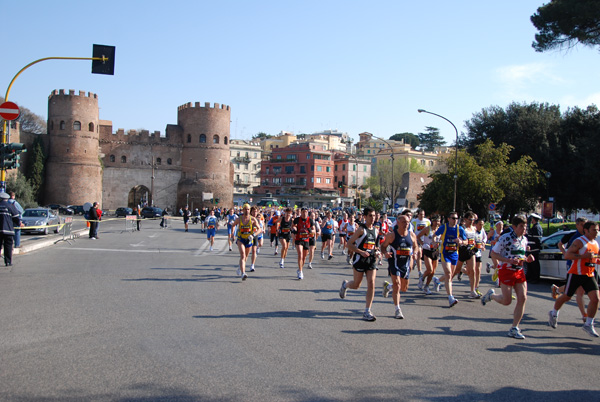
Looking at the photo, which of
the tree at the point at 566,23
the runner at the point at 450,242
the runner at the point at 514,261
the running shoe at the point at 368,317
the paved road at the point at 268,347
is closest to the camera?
the paved road at the point at 268,347

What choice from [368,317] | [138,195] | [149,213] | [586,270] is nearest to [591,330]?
[586,270]

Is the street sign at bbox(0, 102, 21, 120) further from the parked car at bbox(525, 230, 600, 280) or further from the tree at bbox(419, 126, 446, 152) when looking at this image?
the tree at bbox(419, 126, 446, 152)

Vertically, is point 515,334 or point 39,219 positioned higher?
point 39,219

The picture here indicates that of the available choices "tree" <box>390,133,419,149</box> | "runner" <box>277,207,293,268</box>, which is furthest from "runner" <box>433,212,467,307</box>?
"tree" <box>390,133,419,149</box>

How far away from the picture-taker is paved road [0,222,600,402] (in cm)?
503

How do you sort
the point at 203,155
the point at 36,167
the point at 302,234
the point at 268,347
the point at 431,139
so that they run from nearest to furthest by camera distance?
the point at 268,347, the point at 302,234, the point at 36,167, the point at 203,155, the point at 431,139

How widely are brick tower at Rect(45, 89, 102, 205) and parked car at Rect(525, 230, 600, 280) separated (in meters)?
63.6

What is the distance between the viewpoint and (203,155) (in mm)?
76500

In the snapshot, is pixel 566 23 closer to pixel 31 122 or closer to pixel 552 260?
pixel 552 260

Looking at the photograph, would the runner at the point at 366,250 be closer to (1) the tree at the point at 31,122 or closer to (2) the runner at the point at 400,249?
(2) the runner at the point at 400,249

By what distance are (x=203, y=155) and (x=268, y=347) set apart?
2824 inches

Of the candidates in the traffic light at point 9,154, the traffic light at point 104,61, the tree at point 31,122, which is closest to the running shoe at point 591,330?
the traffic light at point 104,61

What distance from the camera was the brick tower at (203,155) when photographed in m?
75.9

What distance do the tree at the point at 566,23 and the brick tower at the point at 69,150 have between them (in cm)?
5645
